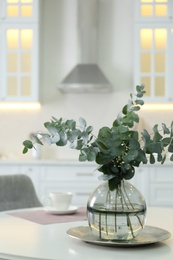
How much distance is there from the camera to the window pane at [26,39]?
5004mm

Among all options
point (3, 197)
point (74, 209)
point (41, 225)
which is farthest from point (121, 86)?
point (41, 225)

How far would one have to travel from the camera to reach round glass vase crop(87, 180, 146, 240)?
4.86 ft

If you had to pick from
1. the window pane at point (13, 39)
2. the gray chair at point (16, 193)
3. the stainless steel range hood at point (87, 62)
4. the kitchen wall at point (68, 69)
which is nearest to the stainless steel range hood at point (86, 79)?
the stainless steel range hood at point (87, 62)

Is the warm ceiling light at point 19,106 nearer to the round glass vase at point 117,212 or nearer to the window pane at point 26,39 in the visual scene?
the window pane at point 26,39

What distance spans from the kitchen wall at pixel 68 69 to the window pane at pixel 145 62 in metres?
0.26

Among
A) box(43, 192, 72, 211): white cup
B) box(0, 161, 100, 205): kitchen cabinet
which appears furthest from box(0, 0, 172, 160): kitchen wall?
box(43, 192, 72, 211): white cup

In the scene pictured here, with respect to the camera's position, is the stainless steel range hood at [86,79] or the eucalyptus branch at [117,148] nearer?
the eucalyptus branch at [117,148]

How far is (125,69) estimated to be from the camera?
521cm

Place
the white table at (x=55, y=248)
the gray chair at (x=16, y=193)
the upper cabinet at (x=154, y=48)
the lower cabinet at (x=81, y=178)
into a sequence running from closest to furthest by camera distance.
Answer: the white table at (x=55, y=248), the gray chair at (x=16, y=193), the lower cabinet at (x=81, y=178), the upper cabinet at (x=154, y=48)

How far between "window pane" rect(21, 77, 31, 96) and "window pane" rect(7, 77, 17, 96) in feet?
0.24

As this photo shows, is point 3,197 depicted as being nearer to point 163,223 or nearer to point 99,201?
point 163,223

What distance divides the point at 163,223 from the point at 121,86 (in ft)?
11.1

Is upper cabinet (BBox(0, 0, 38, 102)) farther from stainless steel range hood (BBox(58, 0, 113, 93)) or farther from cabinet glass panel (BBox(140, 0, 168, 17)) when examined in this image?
cabinet glass panel (BBox(140, 0, 168, 17))

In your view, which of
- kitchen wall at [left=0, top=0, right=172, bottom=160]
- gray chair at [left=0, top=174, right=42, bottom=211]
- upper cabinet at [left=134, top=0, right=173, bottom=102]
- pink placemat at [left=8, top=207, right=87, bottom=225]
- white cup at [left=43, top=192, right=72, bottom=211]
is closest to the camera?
pink placemat at [left=8, top=207, right=87, bottom=225]
